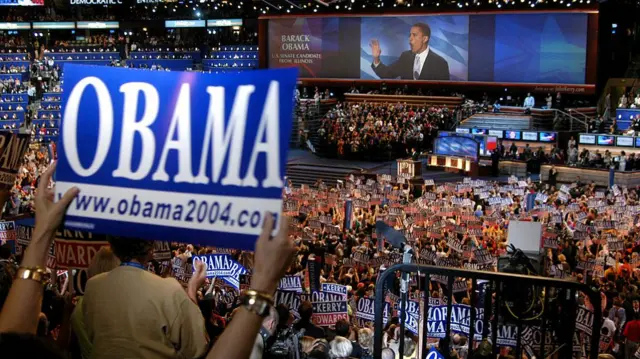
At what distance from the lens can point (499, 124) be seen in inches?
1319

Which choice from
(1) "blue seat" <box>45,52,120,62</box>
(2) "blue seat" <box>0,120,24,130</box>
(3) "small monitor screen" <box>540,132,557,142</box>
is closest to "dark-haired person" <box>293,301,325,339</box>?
(3) "small monitor screen" <box>540,132,557,142</box>

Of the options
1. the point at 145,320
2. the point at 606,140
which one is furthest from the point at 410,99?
the point at 145,320

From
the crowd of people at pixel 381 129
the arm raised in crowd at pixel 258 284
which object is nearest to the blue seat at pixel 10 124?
the crowd of people at pixel 381 129

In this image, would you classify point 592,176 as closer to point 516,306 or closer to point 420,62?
point 420,62

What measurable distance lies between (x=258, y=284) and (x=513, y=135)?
29.8 meters

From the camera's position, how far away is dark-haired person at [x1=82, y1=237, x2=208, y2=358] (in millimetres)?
2652

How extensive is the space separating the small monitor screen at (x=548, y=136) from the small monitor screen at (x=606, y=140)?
6.94 feet

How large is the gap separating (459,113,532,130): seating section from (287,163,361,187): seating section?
6704 millimetres

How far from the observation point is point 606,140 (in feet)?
92.4

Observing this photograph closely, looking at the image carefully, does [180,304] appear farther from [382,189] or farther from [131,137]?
[382,189]

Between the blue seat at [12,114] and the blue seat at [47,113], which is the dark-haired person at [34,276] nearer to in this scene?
the blue seat at [47,113]

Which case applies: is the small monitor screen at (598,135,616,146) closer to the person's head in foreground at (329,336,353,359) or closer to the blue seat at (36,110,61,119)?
the person's head in foreground at (329,336,353,359)

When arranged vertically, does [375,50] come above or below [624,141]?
above

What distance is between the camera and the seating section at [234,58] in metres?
45.4
